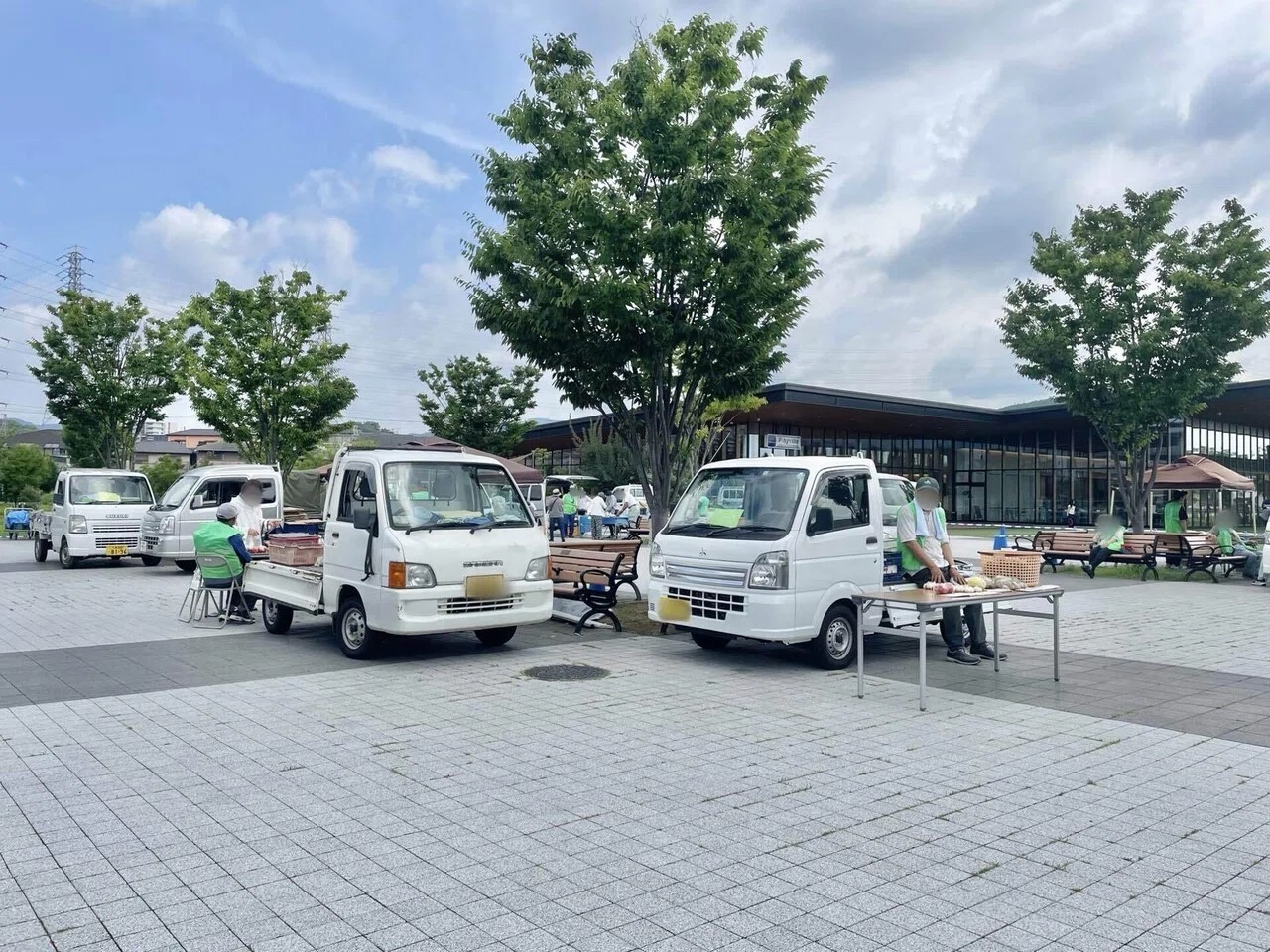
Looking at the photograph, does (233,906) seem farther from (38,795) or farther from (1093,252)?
(1093,252)

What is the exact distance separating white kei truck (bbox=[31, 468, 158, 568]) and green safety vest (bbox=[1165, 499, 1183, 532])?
2234cm

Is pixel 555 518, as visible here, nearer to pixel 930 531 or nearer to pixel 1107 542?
pixel 1107 542

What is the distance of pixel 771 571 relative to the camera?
8.72m

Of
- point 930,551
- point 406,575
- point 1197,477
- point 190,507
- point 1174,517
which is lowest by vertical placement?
point 406,575

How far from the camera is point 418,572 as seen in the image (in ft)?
29.8

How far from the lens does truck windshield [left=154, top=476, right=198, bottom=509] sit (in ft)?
62.7

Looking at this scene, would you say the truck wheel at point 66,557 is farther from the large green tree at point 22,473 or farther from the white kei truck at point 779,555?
the large green tree at point 22,473

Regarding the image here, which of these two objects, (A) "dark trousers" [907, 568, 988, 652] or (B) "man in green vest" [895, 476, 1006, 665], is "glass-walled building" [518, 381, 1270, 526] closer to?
(A) "dark trousers" [907, 568, 988, 652]

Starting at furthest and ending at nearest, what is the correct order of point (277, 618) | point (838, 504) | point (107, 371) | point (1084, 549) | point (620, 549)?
point (107, 371), point (1084, 549), point (620, 549), point (277, 618), point (838, 504)

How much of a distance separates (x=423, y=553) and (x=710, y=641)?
3157 mm

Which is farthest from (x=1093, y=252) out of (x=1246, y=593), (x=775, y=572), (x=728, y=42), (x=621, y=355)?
(x=775, y=572)

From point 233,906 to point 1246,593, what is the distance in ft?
57.9

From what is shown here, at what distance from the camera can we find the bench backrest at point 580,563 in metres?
11.7

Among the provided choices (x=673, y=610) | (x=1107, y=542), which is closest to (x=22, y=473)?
(x=1107, y=542)
